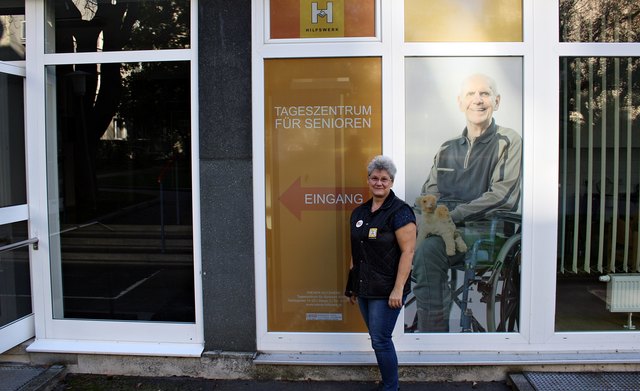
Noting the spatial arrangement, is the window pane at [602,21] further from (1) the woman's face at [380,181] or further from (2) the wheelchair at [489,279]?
(1) the woman's face at [380,181]

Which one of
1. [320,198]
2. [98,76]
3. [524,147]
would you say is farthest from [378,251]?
[98,76]

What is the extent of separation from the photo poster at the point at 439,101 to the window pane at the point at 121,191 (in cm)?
181

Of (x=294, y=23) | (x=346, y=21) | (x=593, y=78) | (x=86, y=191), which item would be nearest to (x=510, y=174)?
(x=593, y=78)

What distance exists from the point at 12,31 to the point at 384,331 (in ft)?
12.6

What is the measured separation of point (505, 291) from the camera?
383 cm

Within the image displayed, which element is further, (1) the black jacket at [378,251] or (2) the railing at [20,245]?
(2) the railing at [20,245]

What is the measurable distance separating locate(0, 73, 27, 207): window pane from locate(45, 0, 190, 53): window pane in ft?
1.45

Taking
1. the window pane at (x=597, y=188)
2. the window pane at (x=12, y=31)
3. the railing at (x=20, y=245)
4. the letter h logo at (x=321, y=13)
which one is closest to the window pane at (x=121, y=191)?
the railing at (x=20, y=245)

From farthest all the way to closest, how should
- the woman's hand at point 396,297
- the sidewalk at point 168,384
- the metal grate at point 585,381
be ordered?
the sidewalk at point 168,384 → the metal grate at point 585,381 → the woman's hand at point 396,297

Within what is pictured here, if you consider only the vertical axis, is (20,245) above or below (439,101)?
below

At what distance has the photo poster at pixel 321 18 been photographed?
3.70 metres

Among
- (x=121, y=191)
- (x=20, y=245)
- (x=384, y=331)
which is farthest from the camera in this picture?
(x=121, y=191)

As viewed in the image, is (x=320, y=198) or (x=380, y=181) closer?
(x=380, y=181)

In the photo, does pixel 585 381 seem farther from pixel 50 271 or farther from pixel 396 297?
pixel 50 271
